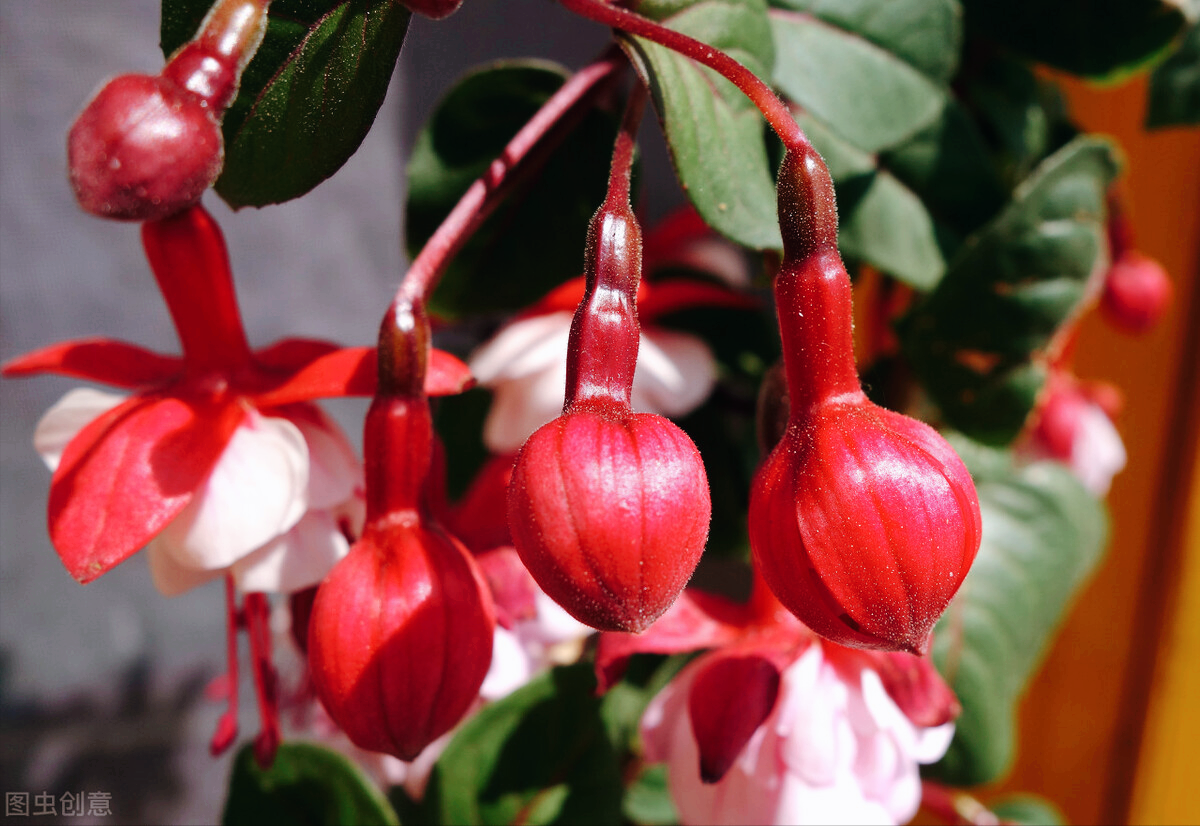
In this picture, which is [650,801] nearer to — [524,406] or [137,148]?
[524,406]

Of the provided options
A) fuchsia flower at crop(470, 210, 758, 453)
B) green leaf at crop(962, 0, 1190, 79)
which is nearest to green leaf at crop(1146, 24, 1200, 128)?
green leaf at crop(962, 0, 1190, 79)

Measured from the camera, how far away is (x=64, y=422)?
25cm

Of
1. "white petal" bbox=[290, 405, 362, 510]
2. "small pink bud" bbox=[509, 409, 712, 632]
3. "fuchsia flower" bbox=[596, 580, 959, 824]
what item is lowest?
"fuchsia flower" bbox=[596, 580, 959, 824]

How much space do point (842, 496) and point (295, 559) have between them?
16cm

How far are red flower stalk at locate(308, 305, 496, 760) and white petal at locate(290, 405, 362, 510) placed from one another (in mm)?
23

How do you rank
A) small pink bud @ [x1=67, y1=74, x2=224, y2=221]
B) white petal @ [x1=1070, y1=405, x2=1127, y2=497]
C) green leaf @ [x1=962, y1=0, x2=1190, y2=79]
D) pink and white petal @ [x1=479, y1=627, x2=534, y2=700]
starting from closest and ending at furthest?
Result: small pink bud @ [x1=67, y1=74, x2=224, y2=221] → pink and white petal @ [x1=479, y1=627, x2=534, y2=700] → green leaf @ [x1=962, y1=0, x2=1190, y2=79] → white petal @ [x1=1070, y1=405, x2=1127, y2=497]

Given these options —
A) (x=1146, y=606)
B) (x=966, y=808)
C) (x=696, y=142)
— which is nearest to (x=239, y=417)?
(x=696, y=142)

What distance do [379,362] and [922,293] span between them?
29 centimetres

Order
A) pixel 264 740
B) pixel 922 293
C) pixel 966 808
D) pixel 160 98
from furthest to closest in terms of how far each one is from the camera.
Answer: pixel 966 808 → pixel 922 293 → pixel 264 740 → pixel 160 98

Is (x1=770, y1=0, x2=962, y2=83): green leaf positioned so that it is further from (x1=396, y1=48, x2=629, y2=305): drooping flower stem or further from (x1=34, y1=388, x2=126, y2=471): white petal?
(x1=34, y1=388, x2=126, y2=471): white petal

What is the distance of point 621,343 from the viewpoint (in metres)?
0.19

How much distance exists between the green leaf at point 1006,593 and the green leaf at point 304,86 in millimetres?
368

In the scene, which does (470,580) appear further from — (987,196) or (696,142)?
(987,196)

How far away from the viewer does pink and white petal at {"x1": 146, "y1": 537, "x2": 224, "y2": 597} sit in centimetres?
25
